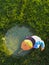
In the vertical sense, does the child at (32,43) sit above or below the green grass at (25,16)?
below

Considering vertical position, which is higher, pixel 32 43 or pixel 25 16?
pixel 25 16

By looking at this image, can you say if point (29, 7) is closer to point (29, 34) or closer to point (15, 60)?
point (29, 34)

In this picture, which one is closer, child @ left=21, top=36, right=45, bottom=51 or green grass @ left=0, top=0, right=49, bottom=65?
child @ left=21, top=36, right=45, bottom=51

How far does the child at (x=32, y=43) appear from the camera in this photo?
8.27m

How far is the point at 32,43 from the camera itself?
27.1 ft

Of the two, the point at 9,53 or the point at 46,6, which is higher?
the point at 46,6

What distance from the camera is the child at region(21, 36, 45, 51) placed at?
325 inches

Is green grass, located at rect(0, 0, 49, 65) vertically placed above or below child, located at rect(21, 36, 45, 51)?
A: above

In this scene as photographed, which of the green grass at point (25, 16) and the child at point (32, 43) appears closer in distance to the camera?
the child at point (32, 43)

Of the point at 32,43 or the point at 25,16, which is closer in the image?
the point at 32,43

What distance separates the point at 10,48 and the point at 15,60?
270 mm

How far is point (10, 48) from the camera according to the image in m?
8.74

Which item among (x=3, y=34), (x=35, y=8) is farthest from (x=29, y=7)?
(x=3, y=34)

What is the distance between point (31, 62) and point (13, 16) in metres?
1.02
